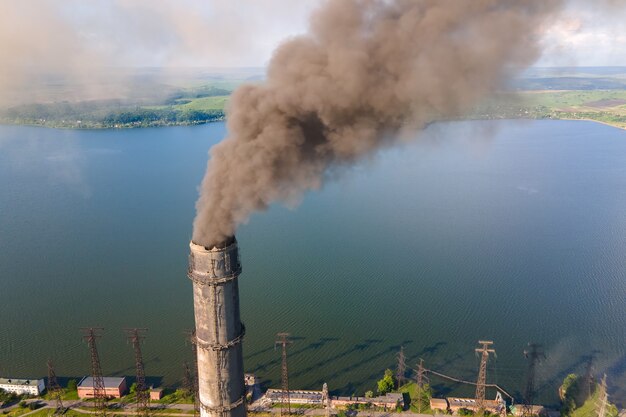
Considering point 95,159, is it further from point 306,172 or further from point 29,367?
point 306,172

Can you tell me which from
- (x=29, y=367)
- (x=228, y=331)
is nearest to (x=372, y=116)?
(x=228, y=331)

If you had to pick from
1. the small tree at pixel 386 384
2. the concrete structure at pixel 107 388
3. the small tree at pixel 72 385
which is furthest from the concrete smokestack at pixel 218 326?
the small tree at pixel 72 385

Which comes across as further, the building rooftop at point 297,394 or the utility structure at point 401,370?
the utility structure at point 401,370

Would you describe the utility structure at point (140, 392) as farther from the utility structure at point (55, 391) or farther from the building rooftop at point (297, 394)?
the building rooftop at point (297, 394)

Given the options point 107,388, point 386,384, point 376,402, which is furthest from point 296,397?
point 107,388

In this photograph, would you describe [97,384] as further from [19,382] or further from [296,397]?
[296,397]

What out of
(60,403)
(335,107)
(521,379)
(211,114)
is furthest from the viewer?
(211,114)

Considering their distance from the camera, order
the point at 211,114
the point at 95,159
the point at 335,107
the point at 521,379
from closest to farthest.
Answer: the point at 335,107, the point at 521,379, the point at 95,159, the point at 211,114
